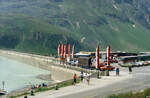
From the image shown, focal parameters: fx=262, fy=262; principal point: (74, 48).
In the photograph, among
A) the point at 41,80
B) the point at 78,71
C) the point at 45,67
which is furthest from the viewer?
the point at 45,67

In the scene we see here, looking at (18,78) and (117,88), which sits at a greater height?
(117,88)

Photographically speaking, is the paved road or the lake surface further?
the lake surface

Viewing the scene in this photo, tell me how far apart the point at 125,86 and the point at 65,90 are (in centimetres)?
926

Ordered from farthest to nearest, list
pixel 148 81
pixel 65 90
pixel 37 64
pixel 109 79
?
1. pixel 37 64
2. pixel 109 79
3. pixel 148 81
4. pixel 65 90

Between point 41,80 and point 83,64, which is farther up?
point 83,64

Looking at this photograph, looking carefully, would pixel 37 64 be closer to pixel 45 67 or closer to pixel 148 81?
pixel 45 67

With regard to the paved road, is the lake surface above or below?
below

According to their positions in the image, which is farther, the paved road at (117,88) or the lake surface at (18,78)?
the lake surface at (18,78)

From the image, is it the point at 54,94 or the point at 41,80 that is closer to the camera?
the point at 54,94

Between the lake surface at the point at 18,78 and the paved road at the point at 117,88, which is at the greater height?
the paved road at the point at 117,88

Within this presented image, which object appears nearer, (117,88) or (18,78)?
(117,88)

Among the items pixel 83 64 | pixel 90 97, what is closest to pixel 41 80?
pixel 83 64

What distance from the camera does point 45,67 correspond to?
382 ft

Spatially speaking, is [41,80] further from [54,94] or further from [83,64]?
[54,94]
